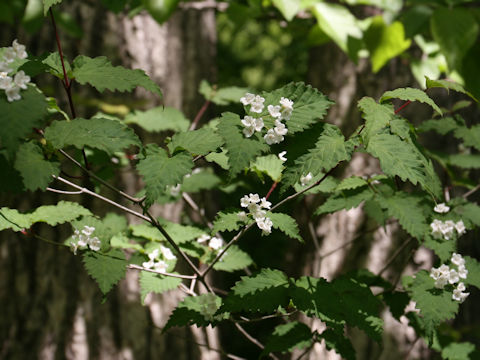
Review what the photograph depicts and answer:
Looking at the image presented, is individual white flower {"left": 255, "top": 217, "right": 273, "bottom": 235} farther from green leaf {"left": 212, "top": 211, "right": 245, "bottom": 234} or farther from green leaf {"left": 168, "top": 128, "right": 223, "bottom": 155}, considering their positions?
green leaf {"left": 168, "top": 128, "right": 223, "bottom": 155}

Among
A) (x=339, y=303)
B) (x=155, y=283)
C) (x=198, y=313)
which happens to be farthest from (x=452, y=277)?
(x=155, y=283)

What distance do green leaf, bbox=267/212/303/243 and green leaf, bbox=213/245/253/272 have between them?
338mm

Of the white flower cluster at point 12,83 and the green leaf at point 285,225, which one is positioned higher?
the white flower cluster at point 12,83

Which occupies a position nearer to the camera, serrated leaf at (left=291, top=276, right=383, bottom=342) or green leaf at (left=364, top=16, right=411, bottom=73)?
serrated leaf at (left=291, top=276, right=383, bottom=342)

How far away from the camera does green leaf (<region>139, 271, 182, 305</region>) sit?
120 centimetres

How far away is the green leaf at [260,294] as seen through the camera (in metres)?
1.01

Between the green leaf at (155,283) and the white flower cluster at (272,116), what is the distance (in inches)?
22.3

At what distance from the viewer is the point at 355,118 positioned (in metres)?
2.03

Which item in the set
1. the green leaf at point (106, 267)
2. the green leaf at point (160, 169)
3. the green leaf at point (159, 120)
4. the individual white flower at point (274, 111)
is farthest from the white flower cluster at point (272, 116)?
the green leaf at point (159, 120)

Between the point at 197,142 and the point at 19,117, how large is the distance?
356 mm

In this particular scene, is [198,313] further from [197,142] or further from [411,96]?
[411,96]

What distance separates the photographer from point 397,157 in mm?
872

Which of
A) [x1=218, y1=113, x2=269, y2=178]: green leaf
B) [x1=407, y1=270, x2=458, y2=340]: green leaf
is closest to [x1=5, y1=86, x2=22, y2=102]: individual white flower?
[x1=218, y1=113, x2=269, y2=178]: green leaf

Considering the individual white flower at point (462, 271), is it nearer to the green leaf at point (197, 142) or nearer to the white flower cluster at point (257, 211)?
the white flower cluster at point (257, 211)
